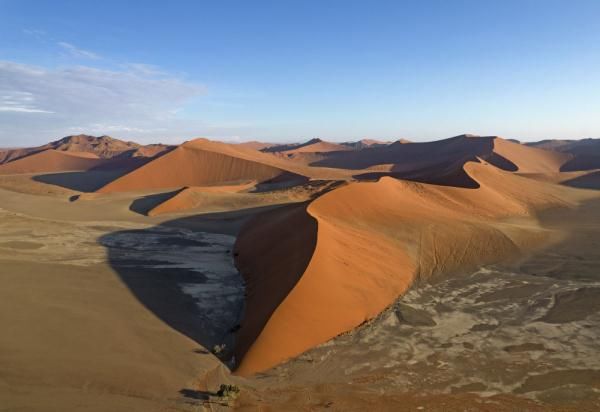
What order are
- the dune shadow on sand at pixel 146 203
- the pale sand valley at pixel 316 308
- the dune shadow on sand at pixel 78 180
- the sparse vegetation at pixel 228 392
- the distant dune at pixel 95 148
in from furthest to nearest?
the distant dune at pixel 95 148
the dune shadow on sand at pixel 78 180
the dune shadow on sand at pixel 146 203
the pale sand valley at pixel 316 308
the sparse vegetation at pixel 228 392

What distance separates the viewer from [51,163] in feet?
209

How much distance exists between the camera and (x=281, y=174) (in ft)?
137

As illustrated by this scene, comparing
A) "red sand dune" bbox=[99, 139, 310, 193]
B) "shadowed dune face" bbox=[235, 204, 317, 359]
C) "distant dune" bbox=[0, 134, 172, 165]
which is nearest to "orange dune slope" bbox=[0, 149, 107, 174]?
"distant dune" bbox=[0, 134, 172, 165]

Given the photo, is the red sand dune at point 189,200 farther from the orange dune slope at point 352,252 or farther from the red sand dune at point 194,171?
the red sand dune at point 194,171

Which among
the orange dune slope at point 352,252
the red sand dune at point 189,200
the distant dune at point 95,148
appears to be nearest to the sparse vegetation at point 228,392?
the orange dune slope at point 352,252

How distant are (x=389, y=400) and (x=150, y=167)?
4040 cm

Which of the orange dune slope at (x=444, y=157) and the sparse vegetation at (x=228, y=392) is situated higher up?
the orange dune slope at (x=444, y=157)

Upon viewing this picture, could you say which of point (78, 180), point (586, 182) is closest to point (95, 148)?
point (78, 180)

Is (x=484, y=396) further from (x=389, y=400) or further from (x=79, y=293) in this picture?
(x=79, y=293)

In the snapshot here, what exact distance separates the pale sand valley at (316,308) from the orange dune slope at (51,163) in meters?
45.3

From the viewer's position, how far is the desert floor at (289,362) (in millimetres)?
6676

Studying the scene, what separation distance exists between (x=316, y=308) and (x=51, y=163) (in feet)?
216

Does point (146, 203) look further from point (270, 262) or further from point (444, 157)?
point (444, 157)

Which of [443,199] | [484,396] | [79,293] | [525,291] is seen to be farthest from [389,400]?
[443,199]
